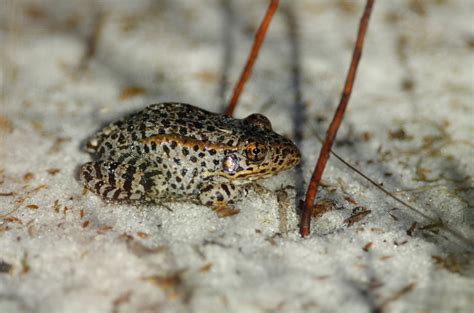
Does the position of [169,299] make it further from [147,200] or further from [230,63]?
[230,63]

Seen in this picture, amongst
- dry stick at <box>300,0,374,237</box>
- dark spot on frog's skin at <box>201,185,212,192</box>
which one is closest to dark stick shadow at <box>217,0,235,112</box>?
dark spot on frog's skin at <box>201,185,212,192</box>

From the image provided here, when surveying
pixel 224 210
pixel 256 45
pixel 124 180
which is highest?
pixel 256 45

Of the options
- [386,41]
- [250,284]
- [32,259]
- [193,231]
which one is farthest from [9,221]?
[386,41]

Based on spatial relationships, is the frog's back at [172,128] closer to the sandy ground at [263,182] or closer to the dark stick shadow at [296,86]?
the sandy ground at [263,182]

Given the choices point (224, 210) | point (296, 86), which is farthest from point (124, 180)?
point (296, 86)

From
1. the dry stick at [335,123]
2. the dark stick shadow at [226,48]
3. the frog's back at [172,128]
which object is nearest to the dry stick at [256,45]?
the frog's back at [172,128]

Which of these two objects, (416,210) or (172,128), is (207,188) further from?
(416,210)
